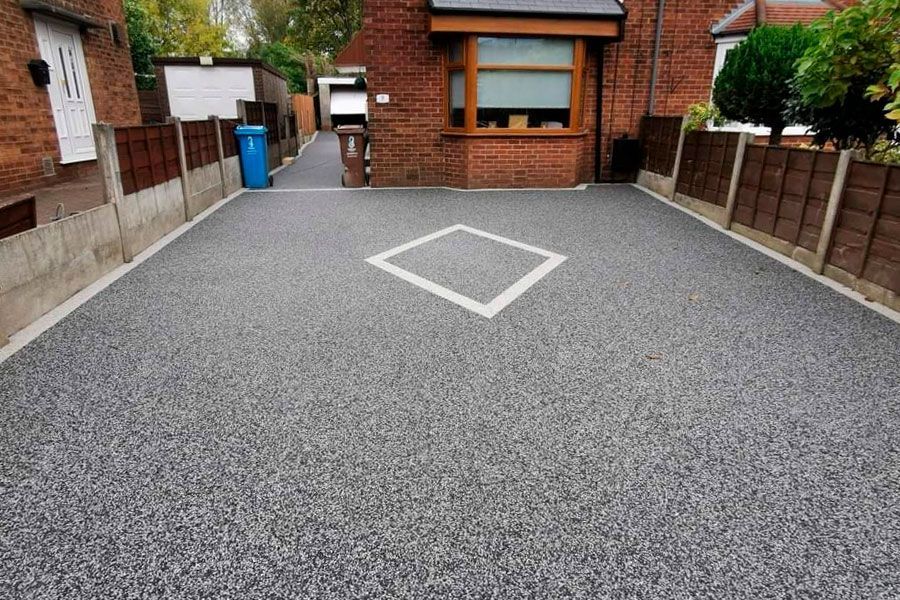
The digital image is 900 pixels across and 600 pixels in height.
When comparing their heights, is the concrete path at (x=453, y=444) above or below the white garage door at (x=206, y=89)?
below

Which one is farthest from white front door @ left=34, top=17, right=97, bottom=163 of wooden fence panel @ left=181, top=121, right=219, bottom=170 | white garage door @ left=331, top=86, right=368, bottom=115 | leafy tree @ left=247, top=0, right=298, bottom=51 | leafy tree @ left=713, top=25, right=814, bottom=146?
leafy tree @ left=247, top=0, right=298, bottom=51

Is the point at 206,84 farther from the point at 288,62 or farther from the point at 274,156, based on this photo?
the point at 288,62

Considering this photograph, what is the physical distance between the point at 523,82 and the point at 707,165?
414cm

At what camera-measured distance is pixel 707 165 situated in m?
8.08

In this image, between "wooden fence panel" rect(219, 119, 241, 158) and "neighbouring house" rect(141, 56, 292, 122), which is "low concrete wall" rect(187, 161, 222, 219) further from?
"neighbouring house" rect(141, 56, 292, 122)

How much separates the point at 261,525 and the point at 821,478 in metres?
2.53

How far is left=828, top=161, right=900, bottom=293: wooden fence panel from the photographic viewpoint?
4551 mm

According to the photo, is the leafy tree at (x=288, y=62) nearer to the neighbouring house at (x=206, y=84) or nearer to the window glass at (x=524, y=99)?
the neighbouring house at (x=206, y=84)

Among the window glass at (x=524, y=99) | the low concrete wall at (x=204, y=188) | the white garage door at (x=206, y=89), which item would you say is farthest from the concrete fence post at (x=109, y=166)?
the white garage door at (x=206, y=89)

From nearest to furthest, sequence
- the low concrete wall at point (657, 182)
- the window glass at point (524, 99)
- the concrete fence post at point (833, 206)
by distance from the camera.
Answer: the concrete fence post at point (833, 206) → the low concrete wall at point (657, 182) → the window glass at point (524, 99)

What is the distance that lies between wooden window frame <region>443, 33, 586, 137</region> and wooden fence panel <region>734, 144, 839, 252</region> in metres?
4.60

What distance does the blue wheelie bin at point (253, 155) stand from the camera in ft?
35.4

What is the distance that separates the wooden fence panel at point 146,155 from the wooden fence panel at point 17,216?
1654 mm

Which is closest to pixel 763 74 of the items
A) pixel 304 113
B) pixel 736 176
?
pixel 736 176
